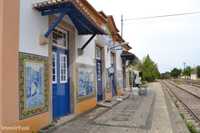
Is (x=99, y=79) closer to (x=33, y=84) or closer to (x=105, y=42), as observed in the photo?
(x=105, y=42)

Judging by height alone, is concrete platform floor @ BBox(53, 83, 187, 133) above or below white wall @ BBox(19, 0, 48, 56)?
below

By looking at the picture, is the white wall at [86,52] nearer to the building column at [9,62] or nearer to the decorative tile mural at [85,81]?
the decorative tile mural at [85,81]

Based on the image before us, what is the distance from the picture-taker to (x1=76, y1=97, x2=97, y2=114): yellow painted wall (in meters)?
10.3

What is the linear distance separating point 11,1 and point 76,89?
485 cm

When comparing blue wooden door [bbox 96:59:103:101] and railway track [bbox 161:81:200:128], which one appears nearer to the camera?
railway track [bbox 161:81:200:128]

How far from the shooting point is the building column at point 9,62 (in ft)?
18.6

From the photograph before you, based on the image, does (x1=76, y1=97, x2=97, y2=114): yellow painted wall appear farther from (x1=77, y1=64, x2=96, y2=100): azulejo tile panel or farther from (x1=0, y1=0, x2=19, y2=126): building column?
(x1=0, y1=0, x2=19, y2=126): building column

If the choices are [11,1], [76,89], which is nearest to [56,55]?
[76,89]

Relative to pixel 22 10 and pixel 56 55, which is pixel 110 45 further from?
pixel 22 10

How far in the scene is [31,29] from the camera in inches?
272

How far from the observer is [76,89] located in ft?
33.1

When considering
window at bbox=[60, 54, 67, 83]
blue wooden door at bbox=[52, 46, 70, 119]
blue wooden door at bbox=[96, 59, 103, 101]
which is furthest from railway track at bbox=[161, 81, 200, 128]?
window at bbox=[60, 54, 67, 83]

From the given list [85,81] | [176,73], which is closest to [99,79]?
[85,81]

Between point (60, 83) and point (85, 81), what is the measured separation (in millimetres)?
2201
